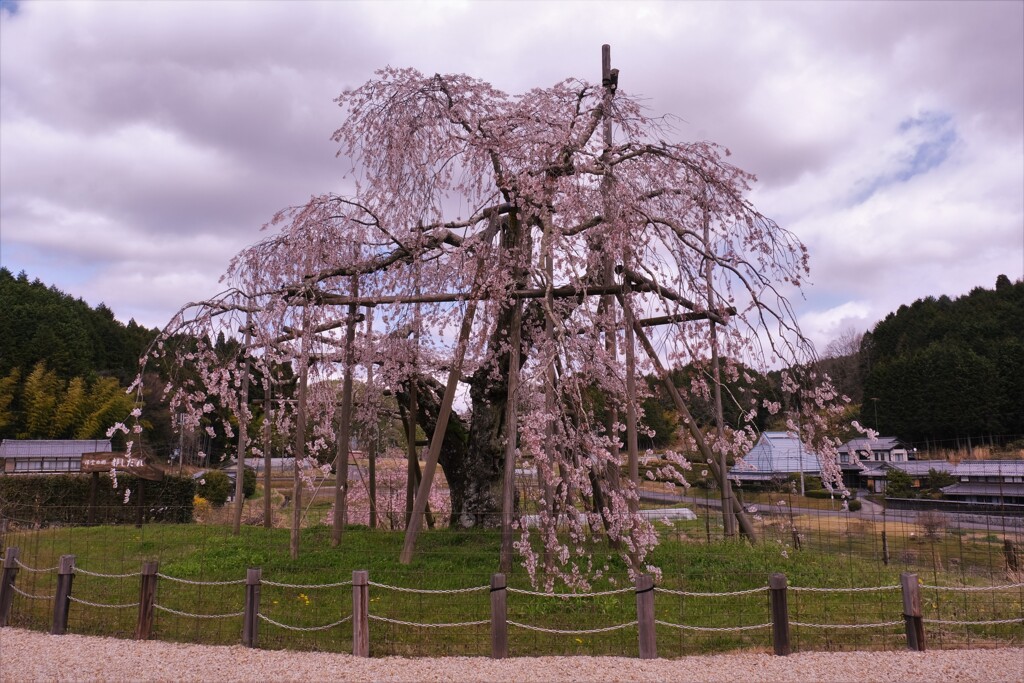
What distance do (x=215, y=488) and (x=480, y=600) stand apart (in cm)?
2170

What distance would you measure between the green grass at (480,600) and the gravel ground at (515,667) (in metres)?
0.33

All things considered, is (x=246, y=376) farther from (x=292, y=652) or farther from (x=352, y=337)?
(x=292, y=652)

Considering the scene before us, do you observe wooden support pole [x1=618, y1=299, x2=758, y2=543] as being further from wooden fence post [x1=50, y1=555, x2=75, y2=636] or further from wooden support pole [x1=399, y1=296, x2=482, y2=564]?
wooden fence post [x1=50, y1=555, x2=75, y2=636]

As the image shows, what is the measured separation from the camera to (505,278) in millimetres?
9562

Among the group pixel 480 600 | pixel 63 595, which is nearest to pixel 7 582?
pixel 63 595

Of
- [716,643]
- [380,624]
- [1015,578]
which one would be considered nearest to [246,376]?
[380,624]

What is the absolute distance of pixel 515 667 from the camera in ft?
21.1

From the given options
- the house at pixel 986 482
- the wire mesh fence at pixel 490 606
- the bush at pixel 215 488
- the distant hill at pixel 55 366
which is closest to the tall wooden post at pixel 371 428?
the wire mesh fence at pixel 490 606

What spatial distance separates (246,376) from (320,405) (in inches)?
71.4

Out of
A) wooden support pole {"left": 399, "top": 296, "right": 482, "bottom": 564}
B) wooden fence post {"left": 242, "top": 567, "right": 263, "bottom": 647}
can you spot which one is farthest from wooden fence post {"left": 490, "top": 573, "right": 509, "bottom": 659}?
wooden support pole {"left": 399, "top": 296, "right": 482, "bottom": 564}

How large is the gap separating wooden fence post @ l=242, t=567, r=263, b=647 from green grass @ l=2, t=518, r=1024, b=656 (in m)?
0.14

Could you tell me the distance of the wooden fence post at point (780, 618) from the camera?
679 centimetres

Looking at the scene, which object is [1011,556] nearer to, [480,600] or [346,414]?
[480,600]

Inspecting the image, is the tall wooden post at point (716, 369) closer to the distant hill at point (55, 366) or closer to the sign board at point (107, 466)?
the sign board at point (107, 466)
